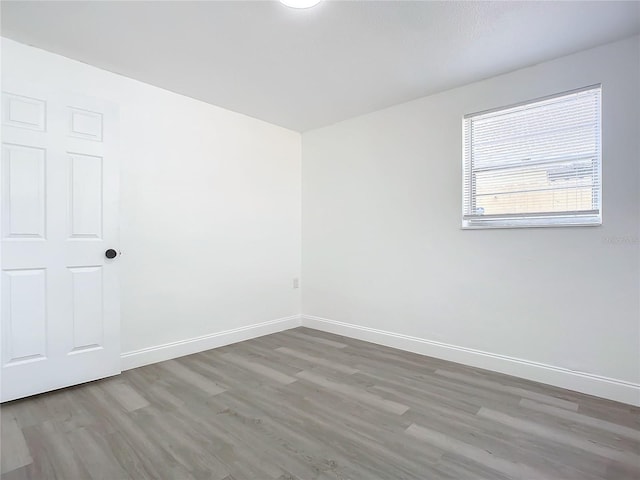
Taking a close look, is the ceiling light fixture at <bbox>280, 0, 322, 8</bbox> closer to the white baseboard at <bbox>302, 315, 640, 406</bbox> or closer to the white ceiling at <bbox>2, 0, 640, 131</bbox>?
the white ceiling at <bbox>2, 0, 640, 131</bbox>

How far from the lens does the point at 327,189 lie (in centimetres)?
413

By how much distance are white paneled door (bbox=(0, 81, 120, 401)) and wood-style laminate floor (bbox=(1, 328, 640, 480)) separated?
252 mm

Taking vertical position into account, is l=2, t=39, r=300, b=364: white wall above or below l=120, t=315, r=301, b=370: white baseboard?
Result: above

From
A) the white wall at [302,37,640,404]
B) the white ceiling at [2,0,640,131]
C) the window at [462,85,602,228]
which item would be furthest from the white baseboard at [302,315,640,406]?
the white ceiling at [2,0,640,131]

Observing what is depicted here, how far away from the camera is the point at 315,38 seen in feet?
7.60

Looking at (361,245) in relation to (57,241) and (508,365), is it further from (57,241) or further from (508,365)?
(57,241)

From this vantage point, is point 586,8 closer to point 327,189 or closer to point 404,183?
point 404,183

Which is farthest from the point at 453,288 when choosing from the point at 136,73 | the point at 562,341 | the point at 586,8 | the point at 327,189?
the point at 136,73

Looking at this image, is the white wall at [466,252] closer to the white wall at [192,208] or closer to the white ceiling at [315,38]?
the white ceiling at [315,38]

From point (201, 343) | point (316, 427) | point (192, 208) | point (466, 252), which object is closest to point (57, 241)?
point (192, 208)

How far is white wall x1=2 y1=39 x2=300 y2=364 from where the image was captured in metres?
2.87

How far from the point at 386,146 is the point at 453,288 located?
1568mm

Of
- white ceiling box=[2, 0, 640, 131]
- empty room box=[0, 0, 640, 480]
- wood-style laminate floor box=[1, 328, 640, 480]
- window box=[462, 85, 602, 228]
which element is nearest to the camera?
wood-style laminate floor box=[1, 328, 640, 480]

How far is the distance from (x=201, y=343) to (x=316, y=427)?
1789mm
